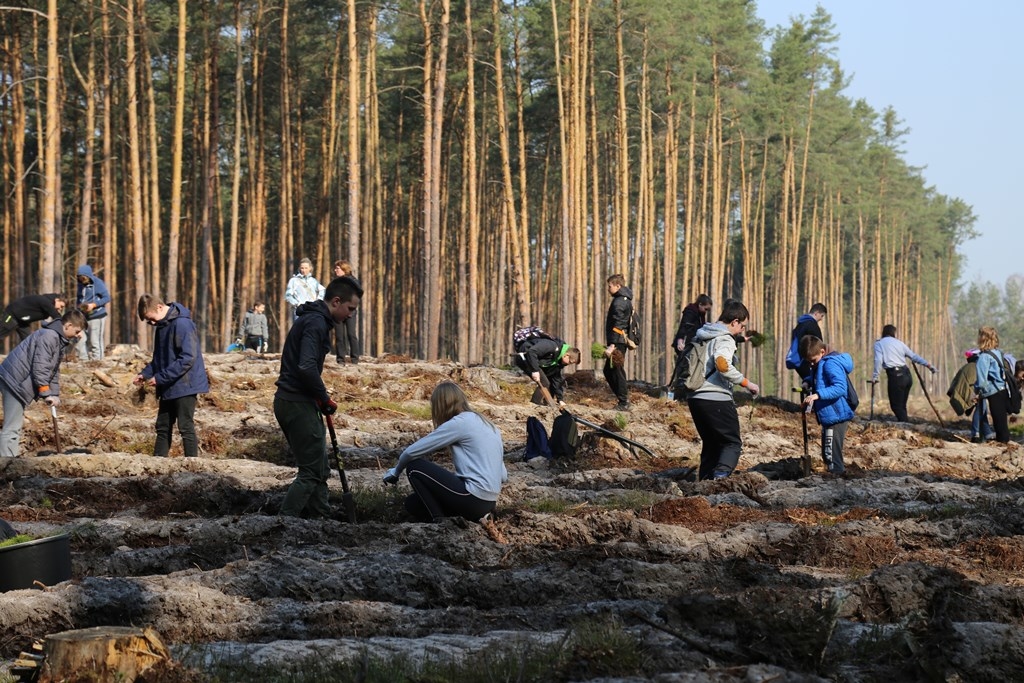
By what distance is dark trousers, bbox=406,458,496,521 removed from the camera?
349 inches

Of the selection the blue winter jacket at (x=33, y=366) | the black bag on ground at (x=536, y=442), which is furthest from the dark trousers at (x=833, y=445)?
the blue winter jacket at (x=33, y=366)

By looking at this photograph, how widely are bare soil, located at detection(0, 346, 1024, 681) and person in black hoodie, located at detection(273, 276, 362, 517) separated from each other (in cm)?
63

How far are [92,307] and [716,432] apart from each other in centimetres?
1251

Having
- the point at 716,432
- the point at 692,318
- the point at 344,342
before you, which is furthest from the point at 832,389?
the point at 344,342

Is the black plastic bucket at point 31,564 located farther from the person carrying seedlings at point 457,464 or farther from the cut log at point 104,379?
the cut log at point 104,379

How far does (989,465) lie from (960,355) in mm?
112633

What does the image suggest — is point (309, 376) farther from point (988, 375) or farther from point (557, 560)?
point (988, 375)

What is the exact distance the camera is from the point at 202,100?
38469 mm

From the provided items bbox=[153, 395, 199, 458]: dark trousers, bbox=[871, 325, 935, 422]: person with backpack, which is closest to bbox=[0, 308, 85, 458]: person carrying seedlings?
bbox=[153, 395, 199, 458]: dark trousers

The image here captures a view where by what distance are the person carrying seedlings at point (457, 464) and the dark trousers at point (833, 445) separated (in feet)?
14.6

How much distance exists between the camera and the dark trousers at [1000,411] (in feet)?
56.4

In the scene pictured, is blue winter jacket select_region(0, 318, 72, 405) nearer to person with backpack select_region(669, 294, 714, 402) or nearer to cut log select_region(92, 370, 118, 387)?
cut log select_region(92, 370, 118, 387)

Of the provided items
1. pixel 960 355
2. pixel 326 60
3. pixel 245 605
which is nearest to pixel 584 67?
pixel 326 60

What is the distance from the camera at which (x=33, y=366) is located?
38.3ft
